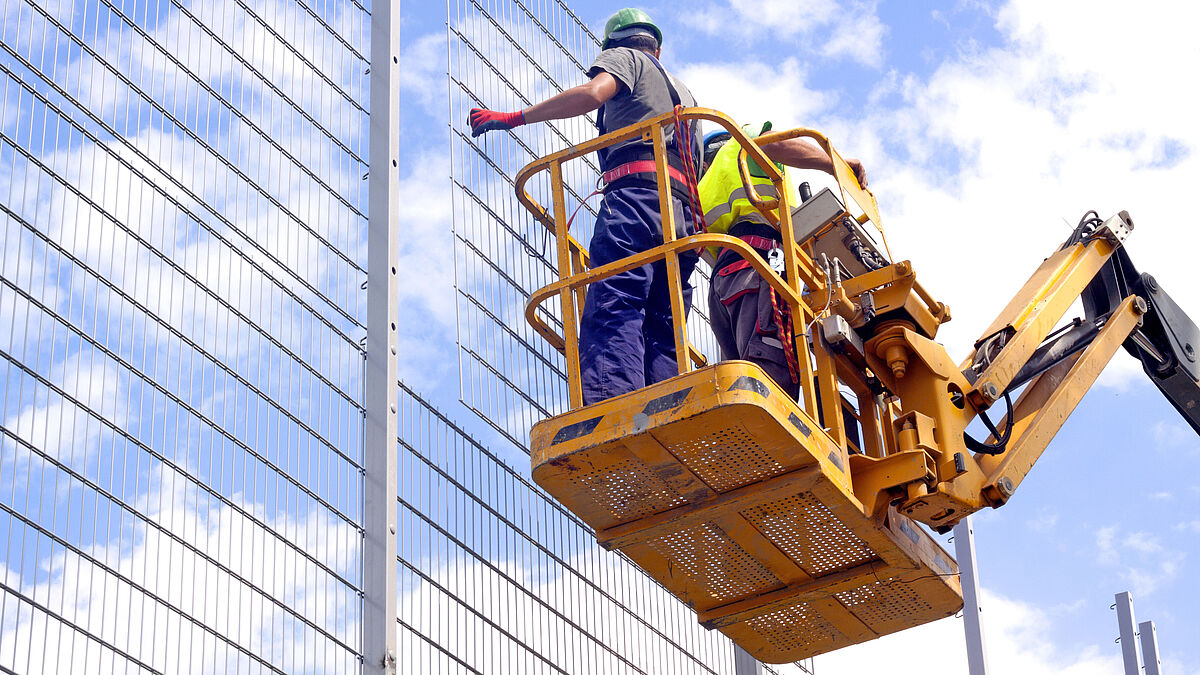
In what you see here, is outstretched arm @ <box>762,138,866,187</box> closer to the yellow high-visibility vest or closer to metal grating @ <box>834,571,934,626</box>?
the yellow high-visibility vest

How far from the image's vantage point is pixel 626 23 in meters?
9.70

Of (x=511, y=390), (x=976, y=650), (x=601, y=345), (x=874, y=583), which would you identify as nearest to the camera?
(x=601, y=345)

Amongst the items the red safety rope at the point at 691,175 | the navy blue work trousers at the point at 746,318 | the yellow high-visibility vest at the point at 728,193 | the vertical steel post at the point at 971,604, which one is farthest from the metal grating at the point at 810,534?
the vertical steel post at the point at 971,604

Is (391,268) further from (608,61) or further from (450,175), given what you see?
(608,61)

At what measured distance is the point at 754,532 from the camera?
8.27 meters

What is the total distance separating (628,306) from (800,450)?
1.11m

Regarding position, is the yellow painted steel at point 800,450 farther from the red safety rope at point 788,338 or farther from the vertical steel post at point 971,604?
the vertical steel post at point 971,604

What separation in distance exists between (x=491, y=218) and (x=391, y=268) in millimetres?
Answer: 1197

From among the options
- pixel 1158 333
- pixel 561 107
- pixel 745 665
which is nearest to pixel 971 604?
pixel 745 665

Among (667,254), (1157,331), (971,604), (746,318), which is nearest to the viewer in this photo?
(667,254)

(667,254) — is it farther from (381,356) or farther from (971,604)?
(971,604)

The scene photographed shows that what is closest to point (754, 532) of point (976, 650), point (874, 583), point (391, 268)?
point (874, 583)

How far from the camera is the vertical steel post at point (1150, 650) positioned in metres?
16.7

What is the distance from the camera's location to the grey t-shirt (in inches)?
357
